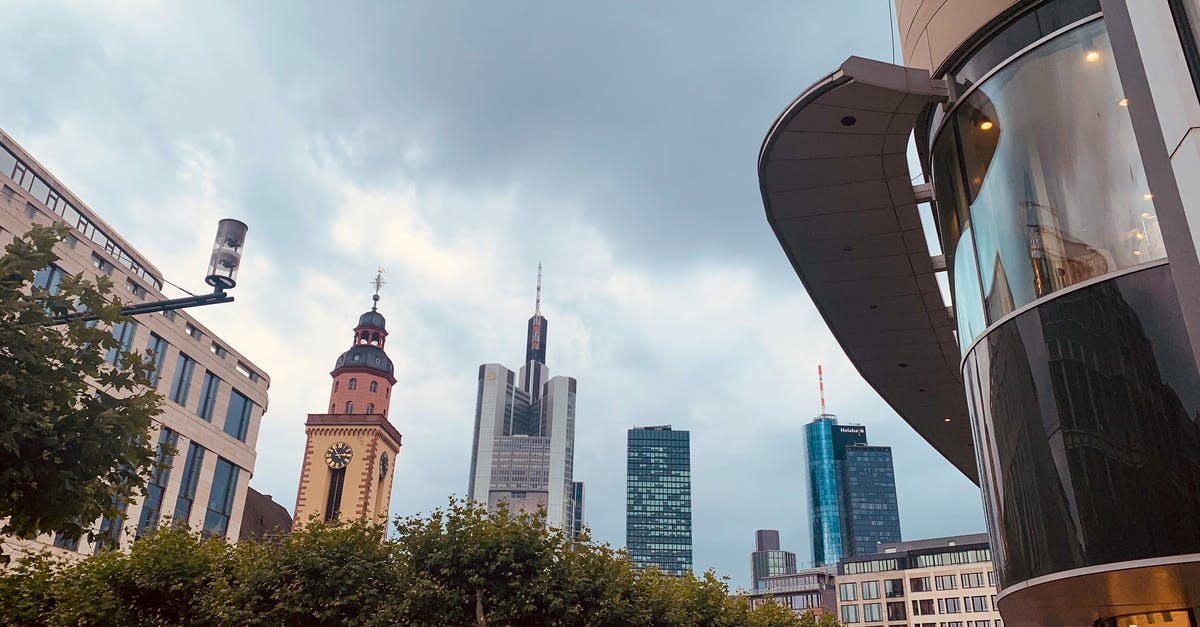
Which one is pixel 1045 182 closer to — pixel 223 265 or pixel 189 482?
pixel 223 265

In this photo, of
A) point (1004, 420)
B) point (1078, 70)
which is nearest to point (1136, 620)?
point (1004, 420)

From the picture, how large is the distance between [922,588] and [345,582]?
98.8m

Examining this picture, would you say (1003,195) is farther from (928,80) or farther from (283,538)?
(283,538)

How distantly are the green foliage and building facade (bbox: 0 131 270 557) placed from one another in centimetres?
967

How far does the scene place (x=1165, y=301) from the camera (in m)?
9.08

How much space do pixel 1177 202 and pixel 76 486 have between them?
12245 mm

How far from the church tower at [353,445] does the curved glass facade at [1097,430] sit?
230 ft

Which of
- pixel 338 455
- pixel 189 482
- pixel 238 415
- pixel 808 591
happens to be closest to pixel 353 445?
pixel 338 455

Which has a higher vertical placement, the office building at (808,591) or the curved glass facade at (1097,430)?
the office building at (808,591)

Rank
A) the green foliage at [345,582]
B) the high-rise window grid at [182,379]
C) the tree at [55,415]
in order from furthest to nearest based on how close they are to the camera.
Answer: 1. the high-rise window grid at [182,379]
2. the green foliage at [345,582]
3. the tree at [55,415]

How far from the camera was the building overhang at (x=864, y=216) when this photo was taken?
14391mm

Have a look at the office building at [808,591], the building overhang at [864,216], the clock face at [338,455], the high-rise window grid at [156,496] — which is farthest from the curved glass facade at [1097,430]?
the office building at [808,591]

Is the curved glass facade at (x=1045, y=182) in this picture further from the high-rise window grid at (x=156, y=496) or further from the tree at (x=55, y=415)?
the high-rise window grid at (x=156, y=496)

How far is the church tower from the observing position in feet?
251
